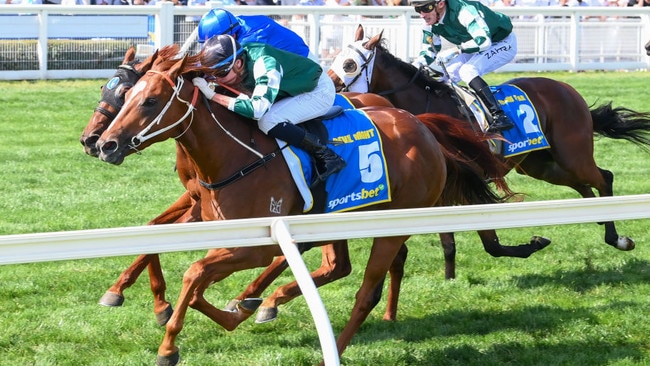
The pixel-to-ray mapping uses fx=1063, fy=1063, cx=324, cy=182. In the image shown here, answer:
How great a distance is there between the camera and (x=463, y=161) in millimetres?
6230

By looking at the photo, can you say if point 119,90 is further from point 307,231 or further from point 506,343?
point 506,343

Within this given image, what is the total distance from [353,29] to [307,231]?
35.9 feet

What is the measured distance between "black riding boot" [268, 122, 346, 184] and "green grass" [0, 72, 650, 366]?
962 millimetres

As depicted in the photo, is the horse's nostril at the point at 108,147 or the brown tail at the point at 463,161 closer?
the horse's nostril at the point at 108,147

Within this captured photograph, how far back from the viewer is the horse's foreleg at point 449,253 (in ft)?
23.4

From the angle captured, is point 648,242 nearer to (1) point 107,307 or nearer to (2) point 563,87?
(2) point 563,87

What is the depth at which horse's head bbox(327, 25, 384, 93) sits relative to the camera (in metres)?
7.52

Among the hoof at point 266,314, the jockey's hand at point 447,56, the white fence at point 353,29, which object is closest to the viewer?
the hoof at point 266,314

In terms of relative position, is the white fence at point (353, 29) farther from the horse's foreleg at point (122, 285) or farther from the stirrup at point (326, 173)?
the stirrup at point (326, 173)

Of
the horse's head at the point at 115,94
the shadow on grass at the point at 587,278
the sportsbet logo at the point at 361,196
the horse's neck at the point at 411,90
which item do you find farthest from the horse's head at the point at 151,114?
the shadow on grass at the point at 587,278

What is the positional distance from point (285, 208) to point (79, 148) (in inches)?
246

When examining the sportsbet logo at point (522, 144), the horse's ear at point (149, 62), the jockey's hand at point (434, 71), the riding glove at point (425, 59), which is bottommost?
the sportsbet logo at point (522, 144)

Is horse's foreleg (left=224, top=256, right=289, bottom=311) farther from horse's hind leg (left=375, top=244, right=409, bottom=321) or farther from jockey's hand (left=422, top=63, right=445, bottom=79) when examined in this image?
jockey's hand (left=422, top=63, right=445, bottom=79)

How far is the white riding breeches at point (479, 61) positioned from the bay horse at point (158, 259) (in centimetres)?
196
